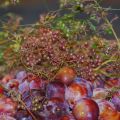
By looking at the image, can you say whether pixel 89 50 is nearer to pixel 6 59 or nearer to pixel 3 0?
pixel 6 59

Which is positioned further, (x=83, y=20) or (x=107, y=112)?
(x=83, y=20)

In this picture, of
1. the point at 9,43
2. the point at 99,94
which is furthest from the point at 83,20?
the point at 99,94

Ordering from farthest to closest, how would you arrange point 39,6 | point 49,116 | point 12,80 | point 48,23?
point 39,6
point 48,23
point 12,80
point 49,116

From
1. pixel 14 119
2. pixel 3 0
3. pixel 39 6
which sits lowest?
pixel 39 6

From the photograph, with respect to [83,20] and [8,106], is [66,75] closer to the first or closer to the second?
[8,106]

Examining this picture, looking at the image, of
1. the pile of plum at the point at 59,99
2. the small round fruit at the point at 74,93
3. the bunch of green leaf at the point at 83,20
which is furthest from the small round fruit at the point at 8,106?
the bunch of green leaf at the point at 83,20

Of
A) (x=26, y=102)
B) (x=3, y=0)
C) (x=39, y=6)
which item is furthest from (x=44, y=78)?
(x=39, y=6)

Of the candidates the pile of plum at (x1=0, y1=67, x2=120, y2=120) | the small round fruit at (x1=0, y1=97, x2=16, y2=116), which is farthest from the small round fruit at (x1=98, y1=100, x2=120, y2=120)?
the small round fruit at (x1=0, y1=97, x2=16, y2=116)

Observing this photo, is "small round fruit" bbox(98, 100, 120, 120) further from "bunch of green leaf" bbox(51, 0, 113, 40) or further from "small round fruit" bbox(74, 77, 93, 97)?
"bunch of green leaf" bbox(51, 0, 113, 40)
